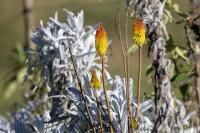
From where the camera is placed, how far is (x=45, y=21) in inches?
717

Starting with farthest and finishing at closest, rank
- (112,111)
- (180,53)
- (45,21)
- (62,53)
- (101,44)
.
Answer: (45,21), (180,53), (62,53), (112,111), (101,44)

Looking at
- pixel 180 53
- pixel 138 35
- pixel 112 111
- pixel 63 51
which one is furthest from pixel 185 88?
pixel 138 35

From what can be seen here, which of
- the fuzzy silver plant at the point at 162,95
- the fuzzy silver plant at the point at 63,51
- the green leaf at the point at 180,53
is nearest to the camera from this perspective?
the fuzzy silver plant at the point at 162,95

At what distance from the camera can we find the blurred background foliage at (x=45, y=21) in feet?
11.0

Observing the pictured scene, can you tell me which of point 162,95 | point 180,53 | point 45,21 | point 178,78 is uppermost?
point 45,21

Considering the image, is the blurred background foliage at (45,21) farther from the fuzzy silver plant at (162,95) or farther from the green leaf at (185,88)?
the fuzzy silver plant at (162,95)

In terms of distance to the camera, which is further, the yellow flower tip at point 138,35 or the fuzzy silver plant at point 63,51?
the fuzzy silver plant at point 63,51

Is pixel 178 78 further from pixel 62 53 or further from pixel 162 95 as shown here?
pixel 162 95

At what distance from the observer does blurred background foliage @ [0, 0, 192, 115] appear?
11.0 feet

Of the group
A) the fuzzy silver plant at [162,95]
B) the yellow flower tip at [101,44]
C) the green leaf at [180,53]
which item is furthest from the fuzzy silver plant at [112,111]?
the green leaf at [180,53]

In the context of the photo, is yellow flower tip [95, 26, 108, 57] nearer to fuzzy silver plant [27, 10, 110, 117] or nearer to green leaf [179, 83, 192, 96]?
fuzzy silver plant [27, 10, 110, 117]

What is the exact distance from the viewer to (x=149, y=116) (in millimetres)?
2396

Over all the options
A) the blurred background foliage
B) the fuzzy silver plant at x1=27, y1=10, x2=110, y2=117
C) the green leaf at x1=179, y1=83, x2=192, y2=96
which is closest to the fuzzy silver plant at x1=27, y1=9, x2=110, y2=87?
the fuzzy silver plant at x1=27, y1=10, x2=110, y2=117

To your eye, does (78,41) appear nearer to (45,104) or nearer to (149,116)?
(149,116)
